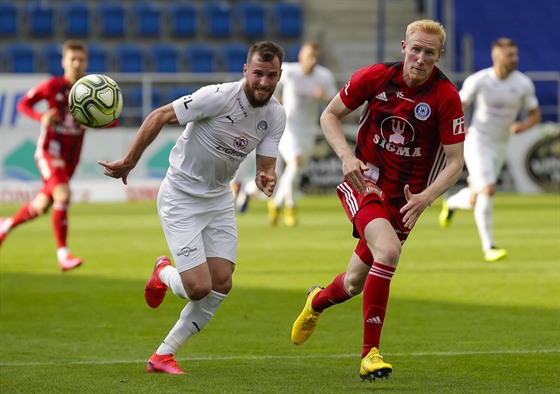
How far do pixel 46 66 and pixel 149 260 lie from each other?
14.5 m

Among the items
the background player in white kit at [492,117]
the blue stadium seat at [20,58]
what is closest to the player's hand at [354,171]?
the background player in white kit at [492,117]

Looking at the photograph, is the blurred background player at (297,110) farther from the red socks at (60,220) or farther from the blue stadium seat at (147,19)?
the blue stadium seat at (147,19)

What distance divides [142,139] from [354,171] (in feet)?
4.09

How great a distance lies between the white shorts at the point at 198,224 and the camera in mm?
7234

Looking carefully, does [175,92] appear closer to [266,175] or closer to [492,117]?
[492,117]

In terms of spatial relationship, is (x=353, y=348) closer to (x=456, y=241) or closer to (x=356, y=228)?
(x=356, y=228)

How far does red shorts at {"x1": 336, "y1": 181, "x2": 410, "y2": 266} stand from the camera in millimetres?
6965

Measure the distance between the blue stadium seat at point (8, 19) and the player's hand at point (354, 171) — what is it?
22.9m

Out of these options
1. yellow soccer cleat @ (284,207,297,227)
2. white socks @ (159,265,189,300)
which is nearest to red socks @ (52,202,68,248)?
white socks @ (159,265,189,300)

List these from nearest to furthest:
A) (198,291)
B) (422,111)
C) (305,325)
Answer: (422,111) < (198,291) < (305,325)

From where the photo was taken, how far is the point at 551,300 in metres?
10.4

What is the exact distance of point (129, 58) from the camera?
27.6 meters

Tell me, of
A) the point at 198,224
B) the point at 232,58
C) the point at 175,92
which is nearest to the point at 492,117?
the point at 198,224

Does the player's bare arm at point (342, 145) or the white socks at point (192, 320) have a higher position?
the player's bare arm at point (342, 145)
